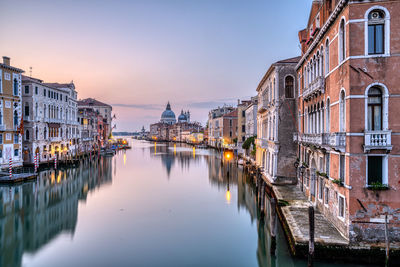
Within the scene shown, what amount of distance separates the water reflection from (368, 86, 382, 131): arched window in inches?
392

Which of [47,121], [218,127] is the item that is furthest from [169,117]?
[47,121]

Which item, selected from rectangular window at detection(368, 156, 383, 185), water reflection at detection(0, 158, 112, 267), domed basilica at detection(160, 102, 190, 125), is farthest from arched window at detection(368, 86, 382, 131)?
domed basilica at detection(160, 102, 190, 125)

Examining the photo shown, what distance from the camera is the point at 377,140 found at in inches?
286

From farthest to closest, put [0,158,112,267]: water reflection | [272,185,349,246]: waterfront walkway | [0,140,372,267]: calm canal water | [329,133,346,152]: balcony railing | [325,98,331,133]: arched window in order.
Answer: [0,158,112,267]: water reflection, [325,98,331,133]: arched window, [0,140,372,267]: calm canal water, [329,133,346,152]: balcony railing, [272,185,349,246]: waterfront walkway

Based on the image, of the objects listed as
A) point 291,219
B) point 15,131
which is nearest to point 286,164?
point 291,219

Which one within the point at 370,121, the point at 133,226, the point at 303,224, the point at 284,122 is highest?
the point at 284,122

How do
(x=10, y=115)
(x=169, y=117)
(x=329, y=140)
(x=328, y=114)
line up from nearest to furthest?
(x=329, y=140) < (x=328, y=114) < (x=10, y=115) < (x=169, y=117)

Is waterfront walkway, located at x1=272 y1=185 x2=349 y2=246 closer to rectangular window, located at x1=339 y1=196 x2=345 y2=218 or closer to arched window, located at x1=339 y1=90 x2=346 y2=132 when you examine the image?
rectangular window, located at x1=339 y1=196 x2=345 y2=218

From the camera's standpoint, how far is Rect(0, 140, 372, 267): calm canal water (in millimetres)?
8617

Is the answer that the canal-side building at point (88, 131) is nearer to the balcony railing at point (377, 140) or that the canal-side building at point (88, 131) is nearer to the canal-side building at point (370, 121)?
the canal-side building at point (370, 121)

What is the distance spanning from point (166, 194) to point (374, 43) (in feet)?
43.6

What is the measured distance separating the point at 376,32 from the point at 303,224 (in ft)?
18.1

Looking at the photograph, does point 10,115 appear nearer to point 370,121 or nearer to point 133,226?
point 133,226

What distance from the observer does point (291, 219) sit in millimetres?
9297
